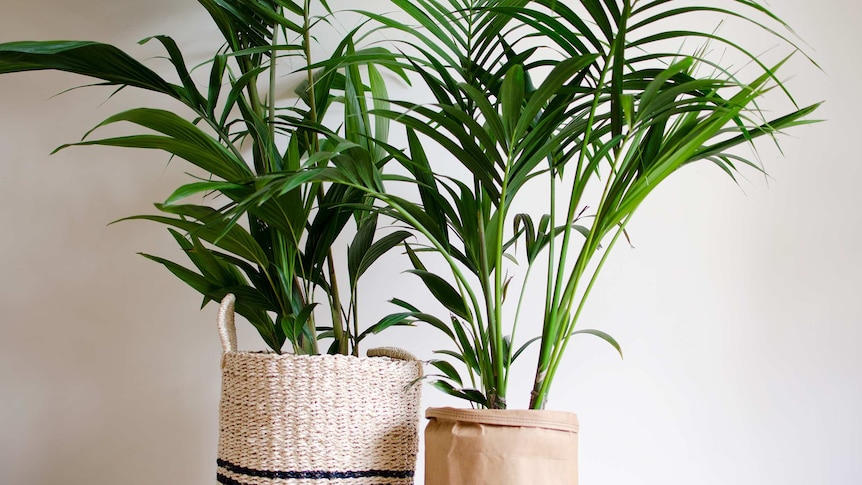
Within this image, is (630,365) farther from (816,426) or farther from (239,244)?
(239,244)

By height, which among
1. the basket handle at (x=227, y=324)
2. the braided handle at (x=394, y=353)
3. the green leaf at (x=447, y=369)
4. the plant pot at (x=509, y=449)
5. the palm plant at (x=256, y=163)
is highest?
the palm plant at (x=256, y=163)

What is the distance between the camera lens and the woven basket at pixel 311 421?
88 centimetres

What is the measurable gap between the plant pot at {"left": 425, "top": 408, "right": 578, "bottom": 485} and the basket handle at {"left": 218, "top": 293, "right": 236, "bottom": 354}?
0.35m

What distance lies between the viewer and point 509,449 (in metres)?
0.80

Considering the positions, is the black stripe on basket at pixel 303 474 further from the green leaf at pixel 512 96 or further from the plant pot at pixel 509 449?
the green leaf at pixel 512 96

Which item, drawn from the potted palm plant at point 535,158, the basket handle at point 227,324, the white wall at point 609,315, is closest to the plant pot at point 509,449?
the potted palm plant at point 535,158

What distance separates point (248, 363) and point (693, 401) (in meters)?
0.84

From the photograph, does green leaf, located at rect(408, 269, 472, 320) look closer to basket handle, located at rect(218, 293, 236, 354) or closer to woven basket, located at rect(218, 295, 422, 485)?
woven basket, located at rect(218, 295, 422, 485)

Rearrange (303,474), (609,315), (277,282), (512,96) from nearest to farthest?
(512,96) → (303,474) → (277,282) → (609,315)

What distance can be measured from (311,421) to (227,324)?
0.20 meters

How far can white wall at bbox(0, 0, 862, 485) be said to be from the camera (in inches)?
49.2

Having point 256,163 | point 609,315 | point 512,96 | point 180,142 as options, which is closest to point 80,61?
point 180,142

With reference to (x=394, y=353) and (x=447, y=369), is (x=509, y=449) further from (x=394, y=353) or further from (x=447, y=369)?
(x=394, y=353)

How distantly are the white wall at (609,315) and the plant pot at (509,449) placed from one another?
0.46 metres
